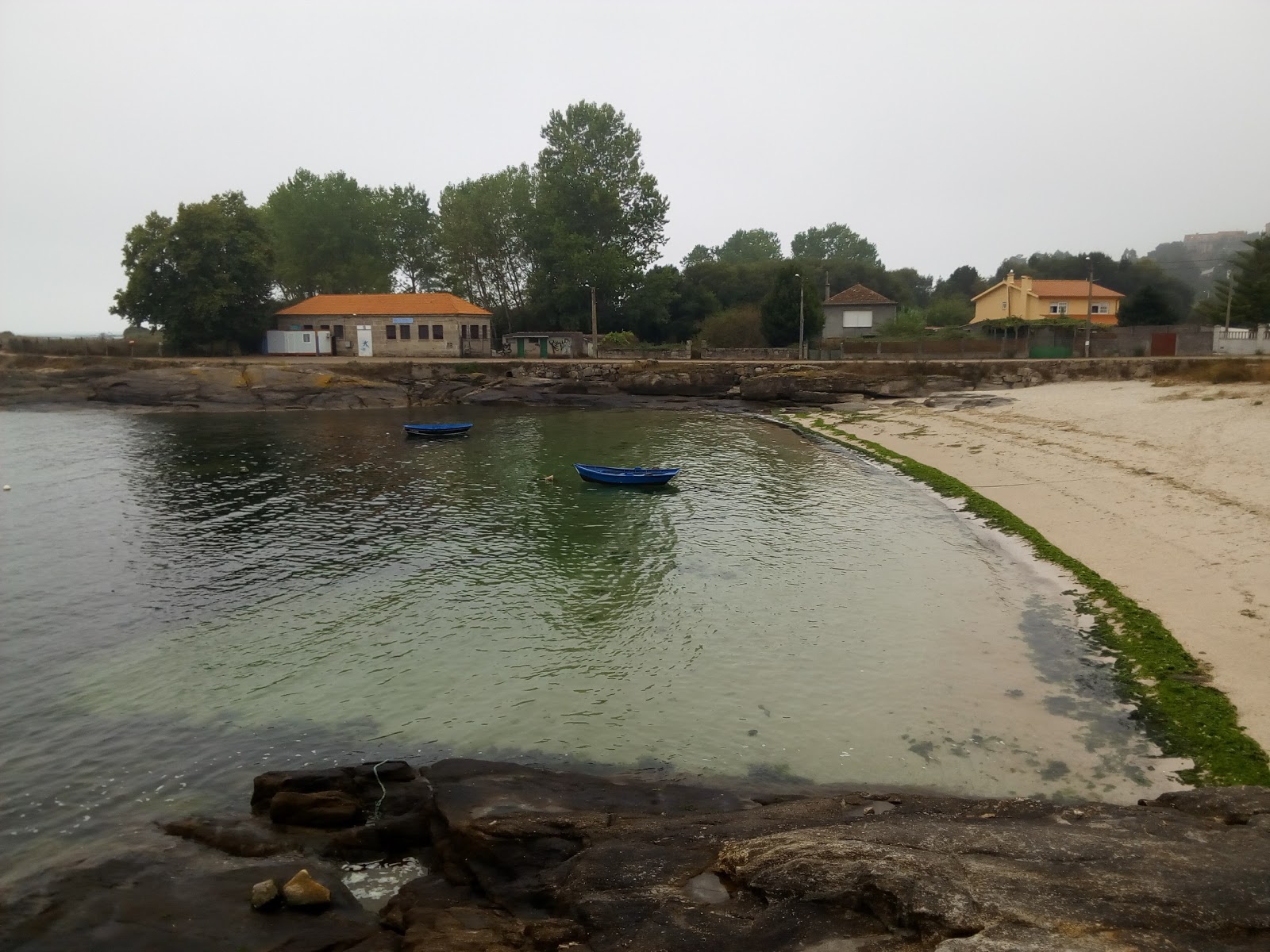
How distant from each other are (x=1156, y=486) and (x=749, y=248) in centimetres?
13053

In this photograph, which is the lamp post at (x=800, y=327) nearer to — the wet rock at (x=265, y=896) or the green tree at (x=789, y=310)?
the green tree at (x=789, y=310)

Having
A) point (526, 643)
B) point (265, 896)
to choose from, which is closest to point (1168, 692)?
point (526, 643)

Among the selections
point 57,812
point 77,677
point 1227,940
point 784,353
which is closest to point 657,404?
point 784,353

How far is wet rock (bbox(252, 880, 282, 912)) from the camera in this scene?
9367 millimetres

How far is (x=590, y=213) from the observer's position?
84.7m

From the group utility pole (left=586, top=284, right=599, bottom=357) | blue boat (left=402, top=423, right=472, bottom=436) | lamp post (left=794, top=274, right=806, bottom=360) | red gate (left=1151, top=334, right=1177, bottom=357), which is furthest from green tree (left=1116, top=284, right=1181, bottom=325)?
blue boat (left=402, top=423, right=472, bottom=436)

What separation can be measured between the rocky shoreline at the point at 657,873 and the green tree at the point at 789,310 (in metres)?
66.4

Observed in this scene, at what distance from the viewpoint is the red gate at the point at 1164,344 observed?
6272cm

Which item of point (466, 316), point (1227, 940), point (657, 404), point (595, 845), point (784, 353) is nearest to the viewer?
point (1227, 940)

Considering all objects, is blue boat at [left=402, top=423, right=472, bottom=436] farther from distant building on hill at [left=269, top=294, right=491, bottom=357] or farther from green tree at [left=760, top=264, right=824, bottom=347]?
green tree at [left=760, top=264, right=824, bottom=347]

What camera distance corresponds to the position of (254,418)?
58.2 meters

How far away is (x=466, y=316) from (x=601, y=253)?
15.0 metres

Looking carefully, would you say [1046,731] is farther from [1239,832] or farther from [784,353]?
[784,353]

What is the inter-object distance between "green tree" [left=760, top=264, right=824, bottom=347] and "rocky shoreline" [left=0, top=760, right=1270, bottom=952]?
66.4 metres
